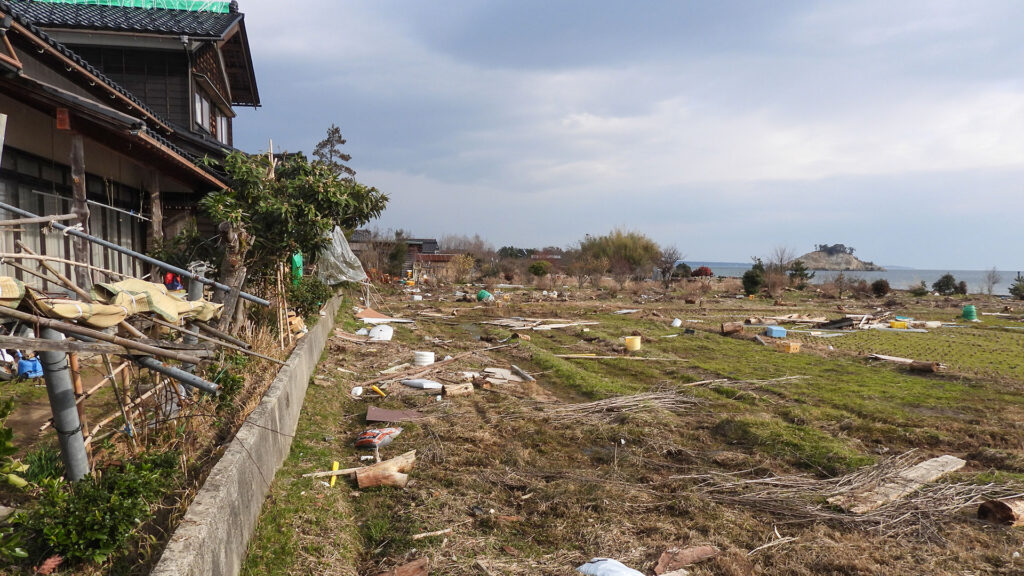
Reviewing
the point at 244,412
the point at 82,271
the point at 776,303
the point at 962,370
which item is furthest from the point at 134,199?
the point at 776,303

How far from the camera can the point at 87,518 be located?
3.11 meters

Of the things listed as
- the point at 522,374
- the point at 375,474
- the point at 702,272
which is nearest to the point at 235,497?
the point at 375,474

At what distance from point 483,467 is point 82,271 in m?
5.84

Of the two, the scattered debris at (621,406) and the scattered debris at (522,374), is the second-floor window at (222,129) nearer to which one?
the scattered debris at (522,374)

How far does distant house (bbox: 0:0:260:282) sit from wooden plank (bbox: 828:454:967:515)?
7652 millimetres

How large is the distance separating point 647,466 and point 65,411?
4923 mm

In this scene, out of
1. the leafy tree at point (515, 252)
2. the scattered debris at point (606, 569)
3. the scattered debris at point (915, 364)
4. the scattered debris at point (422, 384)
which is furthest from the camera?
the leafy tree at point (515, 252)

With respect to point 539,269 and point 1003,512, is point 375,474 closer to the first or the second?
point 1003,512

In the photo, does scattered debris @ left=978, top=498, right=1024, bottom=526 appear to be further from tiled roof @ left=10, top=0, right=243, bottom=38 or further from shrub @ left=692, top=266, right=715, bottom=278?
shrub @ left=692, top=266, right=715, bottom=278

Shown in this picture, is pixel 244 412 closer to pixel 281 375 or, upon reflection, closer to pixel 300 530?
pixel 281 375

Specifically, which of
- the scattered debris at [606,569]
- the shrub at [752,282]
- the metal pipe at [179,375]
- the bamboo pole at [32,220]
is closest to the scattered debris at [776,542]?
the scattered debris at [606,569]

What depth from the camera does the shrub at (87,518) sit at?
3.10 m

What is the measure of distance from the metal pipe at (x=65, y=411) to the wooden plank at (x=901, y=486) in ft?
18.6

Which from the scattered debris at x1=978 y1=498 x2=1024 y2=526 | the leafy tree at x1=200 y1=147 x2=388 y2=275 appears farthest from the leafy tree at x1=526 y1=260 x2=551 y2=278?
the scattered debris at x1=978 y1=498 x2=1024 y2=526
